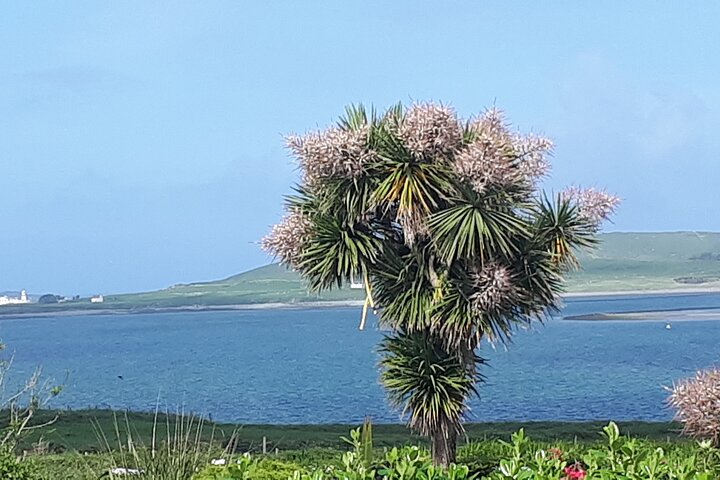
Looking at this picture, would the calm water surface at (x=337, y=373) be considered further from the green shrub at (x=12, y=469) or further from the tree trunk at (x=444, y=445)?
the green shrub at (x=12, y=469)

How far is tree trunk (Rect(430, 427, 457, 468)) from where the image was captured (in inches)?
436

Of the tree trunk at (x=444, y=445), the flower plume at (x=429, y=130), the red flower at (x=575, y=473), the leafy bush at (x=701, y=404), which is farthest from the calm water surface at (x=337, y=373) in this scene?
the red flower at (x=575, y=473)

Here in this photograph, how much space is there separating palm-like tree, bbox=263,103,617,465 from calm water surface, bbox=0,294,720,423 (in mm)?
2397

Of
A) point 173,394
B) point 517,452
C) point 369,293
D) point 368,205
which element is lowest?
point 173,394

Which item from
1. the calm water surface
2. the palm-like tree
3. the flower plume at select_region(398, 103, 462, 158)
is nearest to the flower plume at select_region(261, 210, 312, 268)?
the palm-like tree

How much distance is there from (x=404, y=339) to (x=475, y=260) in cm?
129

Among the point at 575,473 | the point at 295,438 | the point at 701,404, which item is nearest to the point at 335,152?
the point at 701,404

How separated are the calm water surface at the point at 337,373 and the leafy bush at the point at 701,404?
7.41 ft

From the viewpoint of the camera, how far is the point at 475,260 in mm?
10859

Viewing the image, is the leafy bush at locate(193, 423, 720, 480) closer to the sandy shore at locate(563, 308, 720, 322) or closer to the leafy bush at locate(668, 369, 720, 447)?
the leafy bush at locate(668, 369, 720, 447)

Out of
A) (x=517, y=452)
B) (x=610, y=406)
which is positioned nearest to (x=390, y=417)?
(x=610, y=406)

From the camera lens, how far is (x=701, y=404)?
912 cm

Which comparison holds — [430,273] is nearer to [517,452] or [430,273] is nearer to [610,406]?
[517,452]

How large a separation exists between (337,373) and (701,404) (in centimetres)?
5329
